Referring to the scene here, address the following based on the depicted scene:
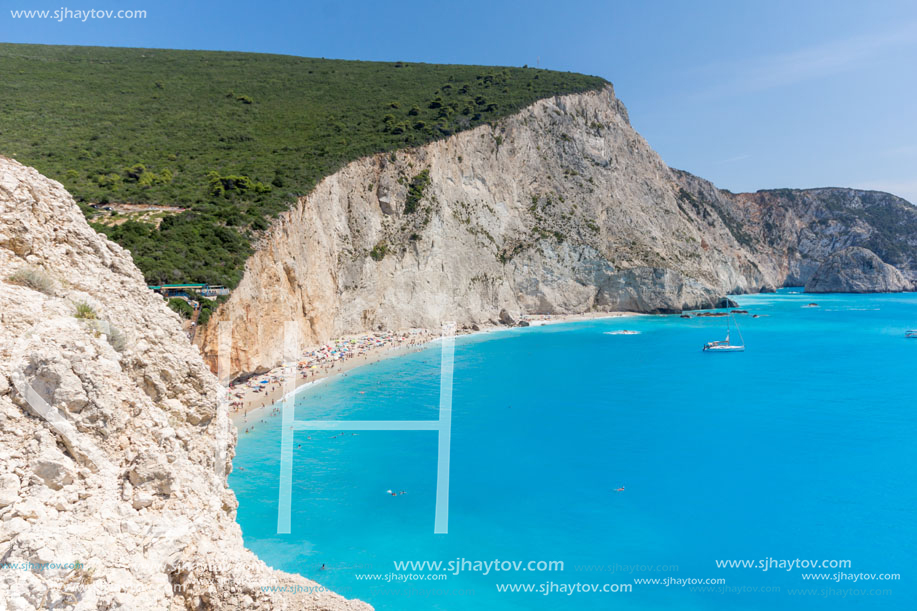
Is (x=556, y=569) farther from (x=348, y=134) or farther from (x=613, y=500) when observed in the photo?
(x=348, y=134)

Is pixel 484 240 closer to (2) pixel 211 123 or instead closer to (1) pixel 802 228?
(2) pixel 211 123

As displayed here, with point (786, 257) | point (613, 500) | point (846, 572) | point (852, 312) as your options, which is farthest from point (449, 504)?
point (786, 257)

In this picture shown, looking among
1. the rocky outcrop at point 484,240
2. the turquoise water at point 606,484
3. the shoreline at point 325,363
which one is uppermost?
the rocky outcrop at point 484,240

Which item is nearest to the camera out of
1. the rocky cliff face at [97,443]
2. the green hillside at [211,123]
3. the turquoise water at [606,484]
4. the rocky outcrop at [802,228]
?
the rocky cliff face at [97,443]

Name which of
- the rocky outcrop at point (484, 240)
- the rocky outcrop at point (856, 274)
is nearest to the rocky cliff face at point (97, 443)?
the rocky outcrop at point (484, 240)

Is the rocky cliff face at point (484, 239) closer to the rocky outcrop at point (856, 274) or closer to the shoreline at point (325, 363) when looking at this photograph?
the shoreline at point (325, 363)

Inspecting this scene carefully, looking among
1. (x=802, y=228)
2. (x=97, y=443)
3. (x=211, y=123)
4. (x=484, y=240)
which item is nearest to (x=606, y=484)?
(x=97, y=443)
